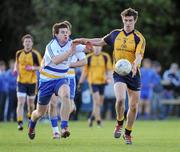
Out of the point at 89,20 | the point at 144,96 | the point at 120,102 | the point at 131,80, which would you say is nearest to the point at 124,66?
the point at 131,80

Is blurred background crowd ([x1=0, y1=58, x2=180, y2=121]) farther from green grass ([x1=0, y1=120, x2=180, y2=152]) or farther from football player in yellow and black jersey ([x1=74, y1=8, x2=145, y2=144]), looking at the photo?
football player in yellow and black jersey ([x1=74, y1=8, x2=145, y2=144])

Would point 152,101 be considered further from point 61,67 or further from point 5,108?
point 61,67

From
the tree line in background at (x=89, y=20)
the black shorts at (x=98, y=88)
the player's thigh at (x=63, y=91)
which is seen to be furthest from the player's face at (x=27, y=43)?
the tree line in background at (x=89, y=20)

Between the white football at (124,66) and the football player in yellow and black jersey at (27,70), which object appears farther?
the football player in yellow and black jersey at (27,70)

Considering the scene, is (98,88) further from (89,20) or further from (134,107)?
(89,20)

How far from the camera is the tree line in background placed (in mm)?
33656

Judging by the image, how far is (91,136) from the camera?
18.1 metres

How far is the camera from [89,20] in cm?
3450

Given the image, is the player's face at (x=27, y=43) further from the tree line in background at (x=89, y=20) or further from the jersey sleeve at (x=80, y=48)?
the tree line in background at (x=89, y=20)

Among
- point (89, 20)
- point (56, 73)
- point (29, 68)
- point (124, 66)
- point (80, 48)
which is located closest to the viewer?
point (124, 66)

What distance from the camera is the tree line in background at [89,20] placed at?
110 feet

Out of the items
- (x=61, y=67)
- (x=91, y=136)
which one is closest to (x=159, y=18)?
(x=91, y=136)


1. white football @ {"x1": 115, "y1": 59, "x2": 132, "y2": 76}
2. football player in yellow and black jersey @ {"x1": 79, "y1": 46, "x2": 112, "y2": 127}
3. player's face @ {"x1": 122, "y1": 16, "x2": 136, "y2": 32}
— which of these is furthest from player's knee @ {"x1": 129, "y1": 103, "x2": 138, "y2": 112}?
football player in yellow and black jersey @ {"x1": 79, "y1": 46, "x2": 112, "y2": 127}

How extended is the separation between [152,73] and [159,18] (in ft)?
14.9
